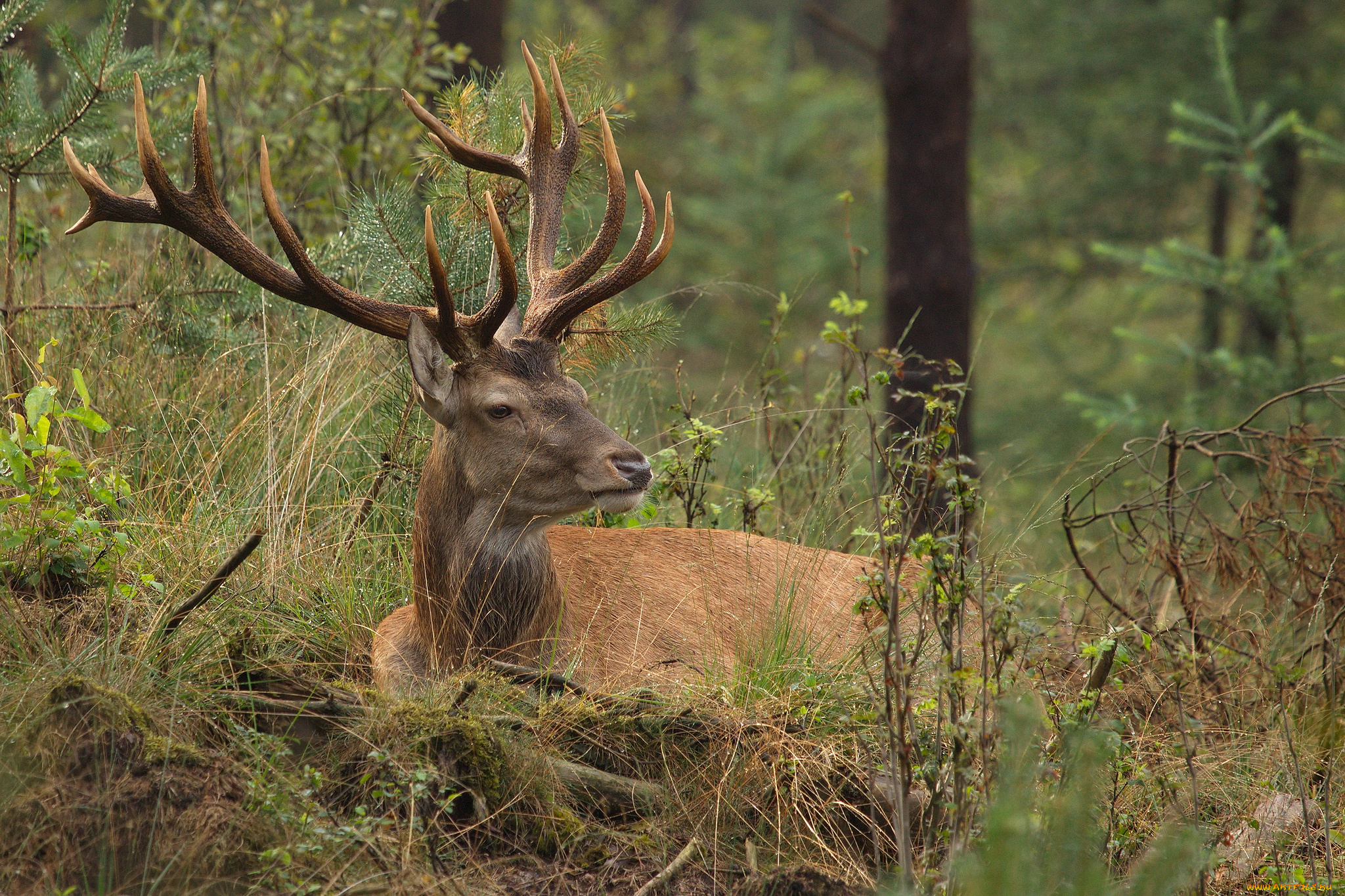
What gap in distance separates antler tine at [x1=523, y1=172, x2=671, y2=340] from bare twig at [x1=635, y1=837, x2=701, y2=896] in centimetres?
200

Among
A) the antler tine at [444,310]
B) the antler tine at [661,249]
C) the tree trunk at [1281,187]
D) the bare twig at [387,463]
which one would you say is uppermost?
the tree trunk at [1281,187]

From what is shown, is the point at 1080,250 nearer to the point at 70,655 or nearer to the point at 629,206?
the point at 629,206

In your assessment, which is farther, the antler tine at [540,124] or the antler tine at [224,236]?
the antler tine at [540,124]

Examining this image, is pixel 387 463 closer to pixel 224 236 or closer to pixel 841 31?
pixel 224 236

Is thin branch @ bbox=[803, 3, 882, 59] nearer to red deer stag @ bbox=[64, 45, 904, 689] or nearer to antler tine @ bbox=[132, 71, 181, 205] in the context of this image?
red deer stag @ bbox=[64, 45, 904, 689]

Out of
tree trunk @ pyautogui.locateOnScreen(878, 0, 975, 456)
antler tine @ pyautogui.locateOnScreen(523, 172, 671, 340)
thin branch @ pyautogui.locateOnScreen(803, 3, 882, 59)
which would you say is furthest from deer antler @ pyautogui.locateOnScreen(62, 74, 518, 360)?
thin branch @ pyautogui.locateOnScreen(803, 3, 882, 59)

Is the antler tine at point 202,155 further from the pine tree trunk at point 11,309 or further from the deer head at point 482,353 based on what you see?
the pine tree trunk at point 11,309

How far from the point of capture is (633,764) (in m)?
3.68

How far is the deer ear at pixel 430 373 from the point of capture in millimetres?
4184

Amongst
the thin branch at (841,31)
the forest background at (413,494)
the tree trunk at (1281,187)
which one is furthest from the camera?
the tree trunk at (1281,187)

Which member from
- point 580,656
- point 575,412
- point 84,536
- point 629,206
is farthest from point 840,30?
point 84,536

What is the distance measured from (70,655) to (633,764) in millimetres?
1634

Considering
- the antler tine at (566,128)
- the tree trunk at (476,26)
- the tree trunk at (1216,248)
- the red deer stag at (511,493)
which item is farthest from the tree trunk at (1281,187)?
the red deer stag at (511,493)

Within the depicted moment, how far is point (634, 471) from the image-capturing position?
13.6 feet
